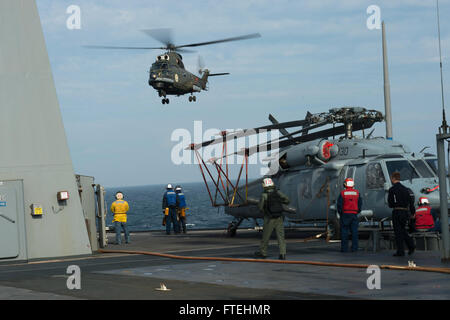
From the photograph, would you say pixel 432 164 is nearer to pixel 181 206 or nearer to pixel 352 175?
pixel 352 175

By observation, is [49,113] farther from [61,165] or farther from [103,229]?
[103,229]

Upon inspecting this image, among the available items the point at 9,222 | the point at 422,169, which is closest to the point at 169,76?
the point at 422,169

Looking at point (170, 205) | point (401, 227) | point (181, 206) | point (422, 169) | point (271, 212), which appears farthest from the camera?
point (181, 206)

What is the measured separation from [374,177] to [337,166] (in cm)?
149

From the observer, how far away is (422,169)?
19828mm

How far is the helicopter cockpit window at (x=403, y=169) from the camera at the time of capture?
1967cm

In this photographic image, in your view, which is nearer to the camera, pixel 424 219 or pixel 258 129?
pixel 424 219

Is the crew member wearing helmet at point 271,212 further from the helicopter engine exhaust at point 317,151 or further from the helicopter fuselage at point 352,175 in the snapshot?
the helicopter engine exhaust at point 317,151

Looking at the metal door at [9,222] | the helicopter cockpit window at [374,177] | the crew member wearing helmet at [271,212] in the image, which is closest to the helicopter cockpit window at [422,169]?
the helicopter cockpit window at [374,177]

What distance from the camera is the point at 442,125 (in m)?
13.2

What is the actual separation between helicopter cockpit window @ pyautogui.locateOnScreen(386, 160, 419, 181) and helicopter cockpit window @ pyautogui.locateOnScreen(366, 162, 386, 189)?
272mm

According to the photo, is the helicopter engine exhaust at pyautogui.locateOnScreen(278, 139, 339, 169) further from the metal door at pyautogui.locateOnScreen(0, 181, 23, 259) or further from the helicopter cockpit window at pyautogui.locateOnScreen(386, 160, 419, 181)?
the metal door at pyautogui.locateOnScreen(0, 181, 23, 259)

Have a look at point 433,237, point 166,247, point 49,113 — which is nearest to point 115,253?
point 166,247
